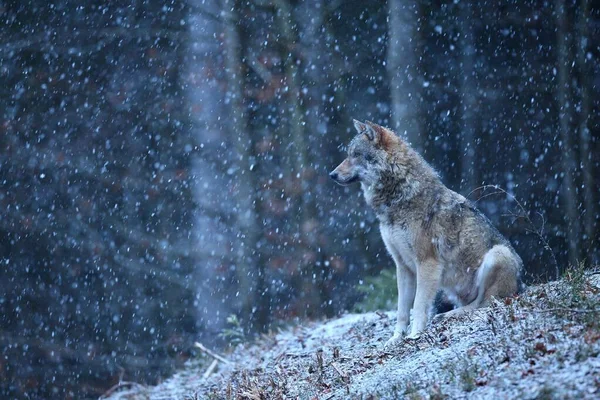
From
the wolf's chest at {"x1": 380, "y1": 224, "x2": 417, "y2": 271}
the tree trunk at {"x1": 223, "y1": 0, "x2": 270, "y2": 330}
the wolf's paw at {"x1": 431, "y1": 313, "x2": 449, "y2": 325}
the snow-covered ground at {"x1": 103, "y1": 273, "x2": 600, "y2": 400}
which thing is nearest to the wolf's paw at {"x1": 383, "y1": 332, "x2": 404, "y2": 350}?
the snow-covered ground at {"x1": 103, "y1": 273, "x2": 600, "y2": 400}

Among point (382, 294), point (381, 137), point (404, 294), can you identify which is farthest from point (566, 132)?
point (404, 294)

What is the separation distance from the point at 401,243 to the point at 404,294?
0.65m

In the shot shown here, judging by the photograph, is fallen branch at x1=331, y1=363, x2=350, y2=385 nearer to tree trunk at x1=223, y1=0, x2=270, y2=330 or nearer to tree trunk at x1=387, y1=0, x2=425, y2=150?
tree trunk at x1=387, y1=0, x2=425, y2=150

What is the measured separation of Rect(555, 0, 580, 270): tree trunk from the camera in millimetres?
12102

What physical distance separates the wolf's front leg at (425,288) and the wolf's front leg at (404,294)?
31 centimetres

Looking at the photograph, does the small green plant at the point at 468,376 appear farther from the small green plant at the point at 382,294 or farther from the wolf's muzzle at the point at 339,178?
the small green plant at the point at 382,294

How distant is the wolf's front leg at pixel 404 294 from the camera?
7.50m

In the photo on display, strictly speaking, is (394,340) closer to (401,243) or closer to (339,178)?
(401,243)

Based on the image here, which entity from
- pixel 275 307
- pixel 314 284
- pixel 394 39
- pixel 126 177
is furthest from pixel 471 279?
pixel 126 177

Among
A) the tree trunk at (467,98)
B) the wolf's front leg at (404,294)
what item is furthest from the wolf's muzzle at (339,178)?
the tree trunk at (467,98)

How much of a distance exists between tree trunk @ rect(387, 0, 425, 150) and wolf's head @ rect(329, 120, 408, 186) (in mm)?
4071

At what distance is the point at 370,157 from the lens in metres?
7.75

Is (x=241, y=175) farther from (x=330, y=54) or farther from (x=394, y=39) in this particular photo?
(x=394, y=39)

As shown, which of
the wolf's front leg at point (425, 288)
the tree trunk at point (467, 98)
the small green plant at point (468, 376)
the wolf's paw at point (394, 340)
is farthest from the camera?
the tree trunk at point (467, 98)
